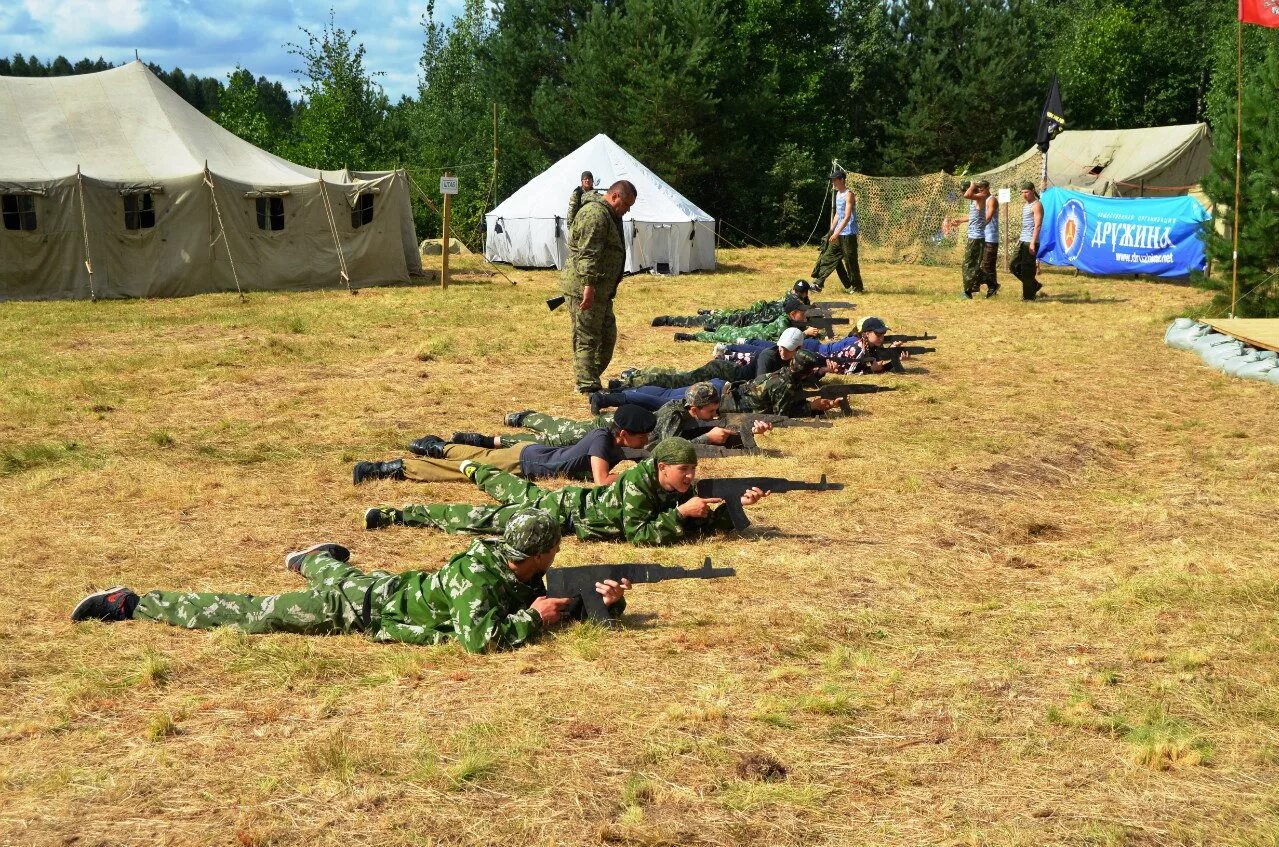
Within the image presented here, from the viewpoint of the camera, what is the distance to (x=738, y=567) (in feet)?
20.9

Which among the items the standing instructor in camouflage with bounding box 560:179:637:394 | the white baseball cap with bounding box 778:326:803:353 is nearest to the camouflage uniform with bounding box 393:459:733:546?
the white baseball cap with bounding box 778:326:803:353

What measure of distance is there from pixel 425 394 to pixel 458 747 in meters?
7.73

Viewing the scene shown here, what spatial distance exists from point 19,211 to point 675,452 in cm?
1812

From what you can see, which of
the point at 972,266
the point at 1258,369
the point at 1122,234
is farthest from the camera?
the point at 1122,234

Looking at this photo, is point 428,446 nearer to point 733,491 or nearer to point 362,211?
point 733,491

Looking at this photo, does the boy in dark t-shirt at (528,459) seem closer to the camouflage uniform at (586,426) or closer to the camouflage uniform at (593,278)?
the camouflage uniform at (586,426)

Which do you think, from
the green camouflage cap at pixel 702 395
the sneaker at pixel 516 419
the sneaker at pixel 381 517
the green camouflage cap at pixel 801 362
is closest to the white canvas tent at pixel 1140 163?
the green camouflage cap at pixel 801 362

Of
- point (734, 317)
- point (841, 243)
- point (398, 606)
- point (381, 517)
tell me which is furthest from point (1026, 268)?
point (398, 606)

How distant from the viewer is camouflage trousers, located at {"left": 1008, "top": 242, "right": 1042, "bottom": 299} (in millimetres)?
19062

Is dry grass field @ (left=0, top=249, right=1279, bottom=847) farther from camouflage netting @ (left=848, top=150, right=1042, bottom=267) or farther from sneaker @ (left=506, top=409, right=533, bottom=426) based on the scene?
camouflage netting @ (left=848, top=150, right=1042, bottom=267)

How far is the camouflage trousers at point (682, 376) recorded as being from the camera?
10547 millimetres

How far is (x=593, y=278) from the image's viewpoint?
10.8 metres

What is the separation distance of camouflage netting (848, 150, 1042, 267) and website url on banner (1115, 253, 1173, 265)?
3.39 m

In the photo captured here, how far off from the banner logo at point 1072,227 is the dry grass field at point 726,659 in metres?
14.4
